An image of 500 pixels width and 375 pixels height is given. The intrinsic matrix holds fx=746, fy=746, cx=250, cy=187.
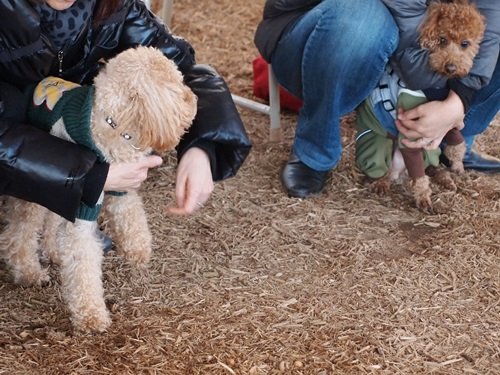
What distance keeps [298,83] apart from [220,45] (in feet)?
4.93

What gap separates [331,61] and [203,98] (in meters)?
0.72

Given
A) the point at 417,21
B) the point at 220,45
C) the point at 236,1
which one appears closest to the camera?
the point at 417,21

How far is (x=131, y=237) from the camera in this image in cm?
Answer: 233

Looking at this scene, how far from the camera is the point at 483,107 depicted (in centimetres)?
295

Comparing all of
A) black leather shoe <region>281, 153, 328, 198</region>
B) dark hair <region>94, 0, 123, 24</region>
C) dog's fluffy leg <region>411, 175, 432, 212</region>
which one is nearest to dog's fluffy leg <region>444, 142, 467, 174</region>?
dog's fluffy leg <region>411, 175, 432, 212</region>

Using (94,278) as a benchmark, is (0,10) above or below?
above

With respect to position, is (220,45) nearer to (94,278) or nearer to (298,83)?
(298,83)

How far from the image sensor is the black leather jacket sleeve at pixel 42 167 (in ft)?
Answer: 6.09

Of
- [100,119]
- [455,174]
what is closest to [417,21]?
[455,174]

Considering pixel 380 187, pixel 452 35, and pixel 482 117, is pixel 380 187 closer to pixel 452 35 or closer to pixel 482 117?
pixel 482 117

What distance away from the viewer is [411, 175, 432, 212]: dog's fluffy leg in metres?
2.85

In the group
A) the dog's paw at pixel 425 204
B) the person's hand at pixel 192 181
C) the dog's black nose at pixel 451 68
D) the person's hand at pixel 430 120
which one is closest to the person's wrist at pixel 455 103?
the person's hand at pixel 430 120

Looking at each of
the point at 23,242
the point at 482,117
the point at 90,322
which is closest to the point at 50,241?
the point at 23,242

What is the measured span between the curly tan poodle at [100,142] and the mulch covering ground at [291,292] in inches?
4.1
